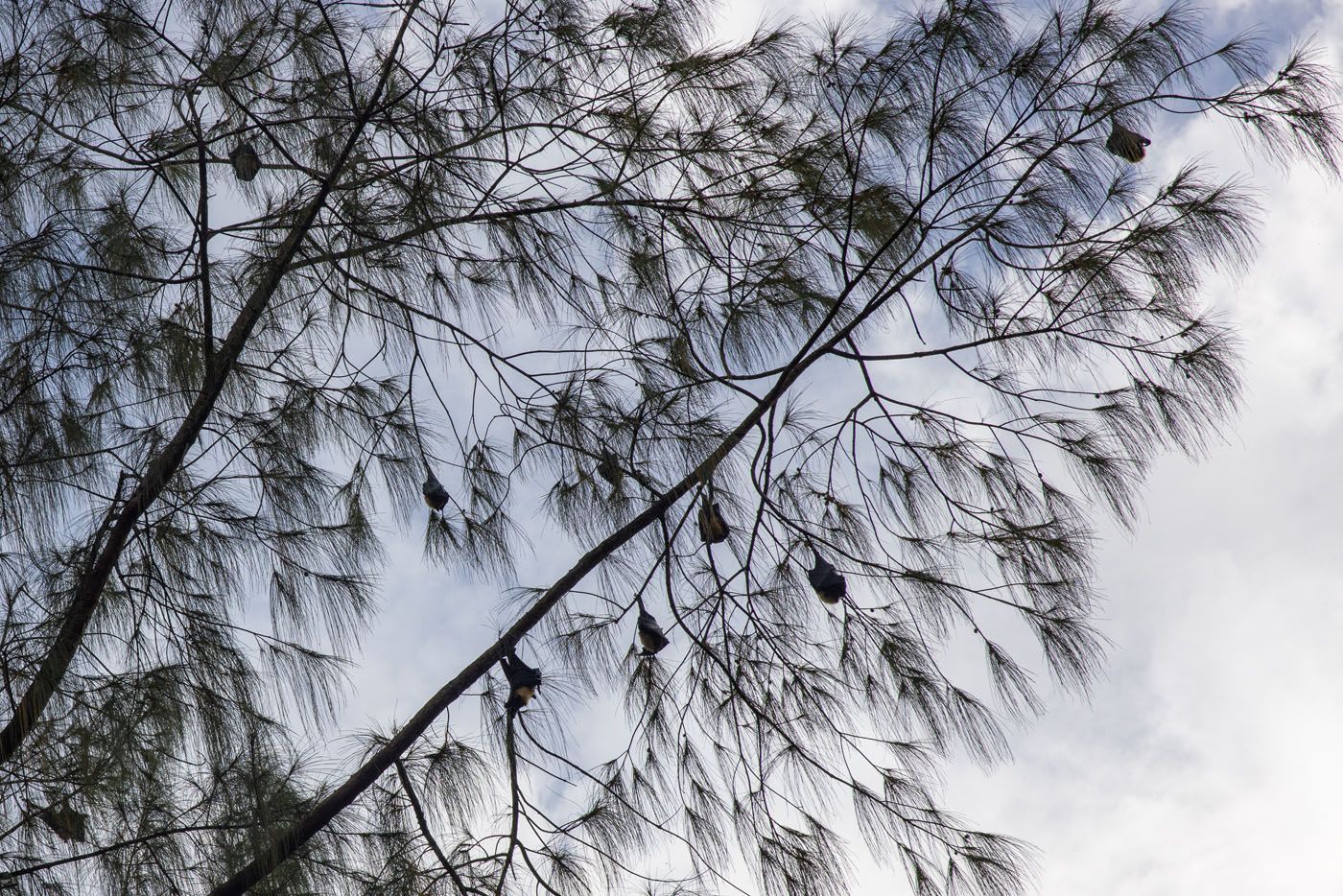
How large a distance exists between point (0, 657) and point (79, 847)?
441 millimetres

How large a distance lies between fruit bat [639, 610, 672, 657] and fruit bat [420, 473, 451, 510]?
65cm

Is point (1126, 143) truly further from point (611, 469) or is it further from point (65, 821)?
point (65, 821)

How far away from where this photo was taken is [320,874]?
8.52ft

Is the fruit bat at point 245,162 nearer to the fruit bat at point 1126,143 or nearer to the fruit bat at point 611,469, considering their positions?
the fruit bat at point 611,469

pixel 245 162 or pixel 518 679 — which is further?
pixel 245 162

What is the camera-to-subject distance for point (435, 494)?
3006mm

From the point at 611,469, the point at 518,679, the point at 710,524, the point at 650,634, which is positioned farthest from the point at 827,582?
the point at 518,679

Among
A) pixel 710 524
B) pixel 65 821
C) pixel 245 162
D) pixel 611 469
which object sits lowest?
pixel 65 821

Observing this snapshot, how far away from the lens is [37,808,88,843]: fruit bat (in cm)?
230

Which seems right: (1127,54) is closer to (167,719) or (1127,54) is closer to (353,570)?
(353,570)

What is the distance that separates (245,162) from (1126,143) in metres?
2.17

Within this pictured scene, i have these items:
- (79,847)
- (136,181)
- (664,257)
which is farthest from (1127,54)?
(79,847)

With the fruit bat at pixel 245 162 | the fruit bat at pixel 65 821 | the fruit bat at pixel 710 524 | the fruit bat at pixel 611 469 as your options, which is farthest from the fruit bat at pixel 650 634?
the fruit bat at pixel 245 162

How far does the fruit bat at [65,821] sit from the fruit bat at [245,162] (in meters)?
1.57
